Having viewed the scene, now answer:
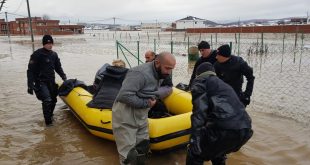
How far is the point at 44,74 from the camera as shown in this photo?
6172 millimetres

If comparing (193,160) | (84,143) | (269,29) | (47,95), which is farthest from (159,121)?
(269,29)

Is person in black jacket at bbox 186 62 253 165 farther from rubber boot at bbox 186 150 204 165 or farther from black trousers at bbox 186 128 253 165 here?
rubber boot at bbox 186 150 204 165

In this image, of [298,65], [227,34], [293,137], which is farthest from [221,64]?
[227,34]

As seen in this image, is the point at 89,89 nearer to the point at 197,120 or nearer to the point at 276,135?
the point at 276,135

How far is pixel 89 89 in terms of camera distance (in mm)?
7148

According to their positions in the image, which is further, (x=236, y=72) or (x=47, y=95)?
(x=47, y=95)

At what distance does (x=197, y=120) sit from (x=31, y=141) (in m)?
3.74

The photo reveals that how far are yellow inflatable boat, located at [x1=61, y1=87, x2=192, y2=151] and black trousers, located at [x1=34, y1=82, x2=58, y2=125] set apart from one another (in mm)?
379

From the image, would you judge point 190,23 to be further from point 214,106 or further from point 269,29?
point 214,106

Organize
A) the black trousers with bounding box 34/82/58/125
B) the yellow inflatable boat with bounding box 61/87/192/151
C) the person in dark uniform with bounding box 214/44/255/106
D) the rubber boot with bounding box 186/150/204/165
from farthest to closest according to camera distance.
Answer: the black trousers with bounding box 34/82/58/125, the person in dark uniform with bounding box 214/44/255/106, the yellow inflatable boat with bounding box 61/87/192/151, the rubber boot with bounding box 186/150/204/165

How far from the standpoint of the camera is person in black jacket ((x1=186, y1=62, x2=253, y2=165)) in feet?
10.3

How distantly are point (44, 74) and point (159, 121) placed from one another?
2790 mm

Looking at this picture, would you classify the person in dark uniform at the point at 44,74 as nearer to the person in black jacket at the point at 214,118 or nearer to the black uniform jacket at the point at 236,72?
the black uniform jacket at the point at 236,72

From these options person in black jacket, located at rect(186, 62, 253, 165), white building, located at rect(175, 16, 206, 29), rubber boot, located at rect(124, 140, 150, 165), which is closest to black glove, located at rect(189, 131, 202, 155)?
person in black jacket, located at rect(186, 62, 253, 165)
